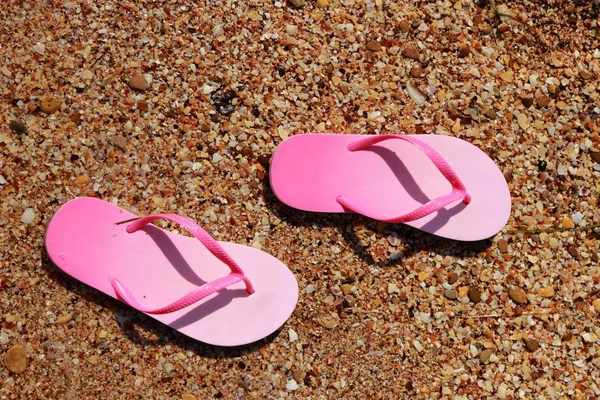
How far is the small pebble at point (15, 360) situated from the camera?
4.20 feet

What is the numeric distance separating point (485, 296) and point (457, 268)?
9 cm

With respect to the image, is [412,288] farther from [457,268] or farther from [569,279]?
[569,279]

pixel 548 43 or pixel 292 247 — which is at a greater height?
pixel 548 43

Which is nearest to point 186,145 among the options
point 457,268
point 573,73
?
point 457,268

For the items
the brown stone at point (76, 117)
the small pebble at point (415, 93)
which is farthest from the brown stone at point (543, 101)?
the brown stone at point (76, 117)

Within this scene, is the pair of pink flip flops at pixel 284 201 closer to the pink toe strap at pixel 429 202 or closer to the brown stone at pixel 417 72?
the pink toe strap at pixel 429 202

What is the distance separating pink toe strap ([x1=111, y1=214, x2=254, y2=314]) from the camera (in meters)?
1.22

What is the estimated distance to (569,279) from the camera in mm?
1394

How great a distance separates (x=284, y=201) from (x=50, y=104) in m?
0.58

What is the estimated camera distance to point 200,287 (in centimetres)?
124

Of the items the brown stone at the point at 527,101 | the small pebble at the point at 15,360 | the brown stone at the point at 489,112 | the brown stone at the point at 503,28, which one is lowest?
the small pebble at the point at 15,360

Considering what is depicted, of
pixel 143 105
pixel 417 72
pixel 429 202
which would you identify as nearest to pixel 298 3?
pixel 417 72

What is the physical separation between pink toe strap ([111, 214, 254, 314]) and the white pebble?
0.76 feet

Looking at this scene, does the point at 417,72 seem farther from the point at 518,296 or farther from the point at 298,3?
the point at 518,296
